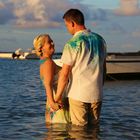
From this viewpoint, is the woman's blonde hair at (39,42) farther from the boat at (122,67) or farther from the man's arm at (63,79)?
the boat at (122,67)

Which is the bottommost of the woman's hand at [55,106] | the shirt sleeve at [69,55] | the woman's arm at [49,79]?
the woman's hand at [55,106]

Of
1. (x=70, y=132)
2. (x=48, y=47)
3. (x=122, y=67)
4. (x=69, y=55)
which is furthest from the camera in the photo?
(x=122, y=67)

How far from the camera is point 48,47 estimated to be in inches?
292

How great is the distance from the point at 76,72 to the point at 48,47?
0.67 meters

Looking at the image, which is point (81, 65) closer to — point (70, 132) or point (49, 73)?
point (49, 73)

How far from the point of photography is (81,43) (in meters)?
6.94

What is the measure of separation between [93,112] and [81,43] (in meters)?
1.17

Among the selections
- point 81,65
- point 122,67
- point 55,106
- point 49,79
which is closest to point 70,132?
point 55,106

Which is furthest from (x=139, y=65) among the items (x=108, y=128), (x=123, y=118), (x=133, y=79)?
(x=108, y=128)

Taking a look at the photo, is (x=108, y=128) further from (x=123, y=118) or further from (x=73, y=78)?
(x=73, y=78)

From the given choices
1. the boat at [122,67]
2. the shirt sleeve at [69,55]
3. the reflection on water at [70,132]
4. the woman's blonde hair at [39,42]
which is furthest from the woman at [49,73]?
the boat at [122,67]

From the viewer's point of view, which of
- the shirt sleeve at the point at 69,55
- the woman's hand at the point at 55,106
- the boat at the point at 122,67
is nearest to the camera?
the shirt sleeve at the point at 69,55

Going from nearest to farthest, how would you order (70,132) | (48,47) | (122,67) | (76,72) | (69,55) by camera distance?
1. (69,55)
2. (76,72)
3. (48,47)
4. (70,132)
5. (122,67)

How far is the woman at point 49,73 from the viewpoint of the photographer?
7344 millimetres
